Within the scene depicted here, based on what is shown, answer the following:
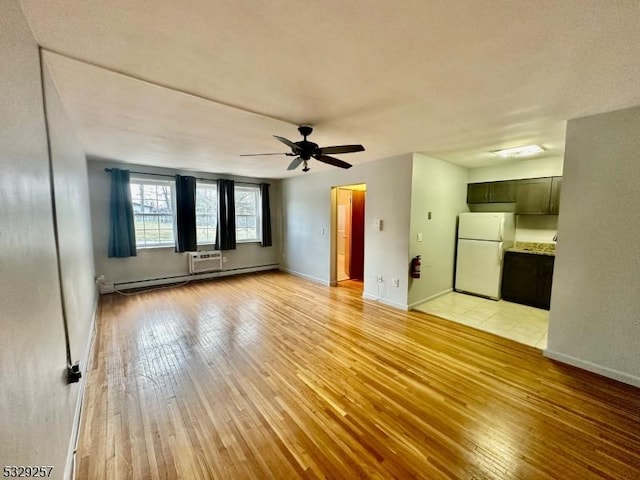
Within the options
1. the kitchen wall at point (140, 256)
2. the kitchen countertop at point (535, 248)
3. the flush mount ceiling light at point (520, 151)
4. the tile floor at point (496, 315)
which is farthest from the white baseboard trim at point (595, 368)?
the kitchen wall at point (140, 256)

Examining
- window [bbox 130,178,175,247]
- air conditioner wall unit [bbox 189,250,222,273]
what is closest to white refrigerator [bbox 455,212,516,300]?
air conditioner wall unit [bbox 189,250,222,273]

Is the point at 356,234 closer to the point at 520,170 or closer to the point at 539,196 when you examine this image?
the point at 520,170

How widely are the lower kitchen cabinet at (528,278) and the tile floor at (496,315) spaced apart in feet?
0.46

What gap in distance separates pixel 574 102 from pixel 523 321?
9.44 ft

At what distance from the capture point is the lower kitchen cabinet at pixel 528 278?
3974 mm

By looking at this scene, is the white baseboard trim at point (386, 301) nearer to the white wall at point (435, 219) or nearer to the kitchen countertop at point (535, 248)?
the white wall at point (435, 219)

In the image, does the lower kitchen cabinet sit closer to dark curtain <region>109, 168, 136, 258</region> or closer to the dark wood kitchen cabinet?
the dark wood kitchen cabinet

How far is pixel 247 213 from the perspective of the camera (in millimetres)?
6520

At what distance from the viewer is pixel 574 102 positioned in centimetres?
212

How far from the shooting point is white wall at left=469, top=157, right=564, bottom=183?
4.09m

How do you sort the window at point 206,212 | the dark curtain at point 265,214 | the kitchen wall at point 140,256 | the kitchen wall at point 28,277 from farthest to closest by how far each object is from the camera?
the dark curtain at point 265,214
the window at point 206,212
the kitchen wall at point 140,256
the kitchen wall at point 28,277

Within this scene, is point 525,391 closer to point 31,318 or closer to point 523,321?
point 523,321

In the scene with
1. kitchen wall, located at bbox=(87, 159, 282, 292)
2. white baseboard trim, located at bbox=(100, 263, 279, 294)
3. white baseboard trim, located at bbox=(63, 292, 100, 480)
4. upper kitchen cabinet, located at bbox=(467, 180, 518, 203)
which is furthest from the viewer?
white baseboard trim, located at bbox=(100, 263, 279, 294)

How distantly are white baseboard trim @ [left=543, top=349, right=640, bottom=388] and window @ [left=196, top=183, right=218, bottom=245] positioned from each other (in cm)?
613
